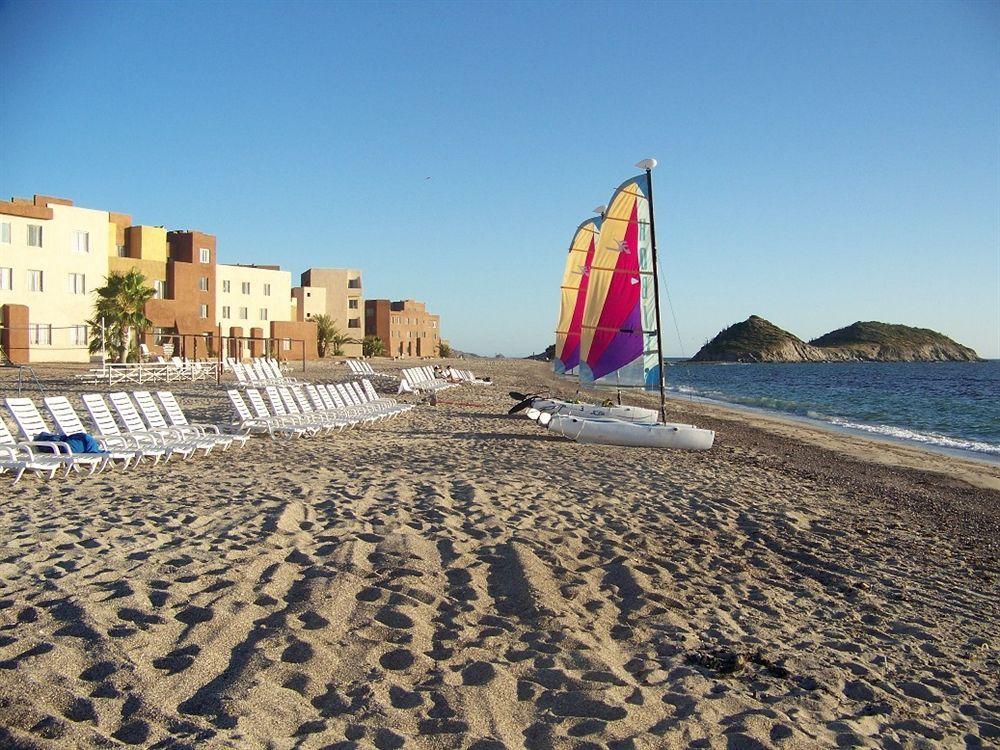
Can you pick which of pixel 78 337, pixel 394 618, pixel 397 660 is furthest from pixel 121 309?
pixel 397 660

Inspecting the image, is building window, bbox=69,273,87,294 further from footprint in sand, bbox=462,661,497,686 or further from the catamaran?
footprint in sand, bbox=462,661,497,686

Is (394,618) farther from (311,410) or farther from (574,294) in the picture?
(574,294)

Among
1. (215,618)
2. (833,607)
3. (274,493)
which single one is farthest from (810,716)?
(274,493)

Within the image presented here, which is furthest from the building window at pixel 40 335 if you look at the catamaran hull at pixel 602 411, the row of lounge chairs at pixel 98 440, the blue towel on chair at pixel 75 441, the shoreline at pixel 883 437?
the shoreline at pixel 883 437

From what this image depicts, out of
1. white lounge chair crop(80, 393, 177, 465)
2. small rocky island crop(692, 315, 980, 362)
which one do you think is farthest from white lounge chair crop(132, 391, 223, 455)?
small rocky island crop(692, 315, 980, 362)

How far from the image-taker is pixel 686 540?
7.37 meters

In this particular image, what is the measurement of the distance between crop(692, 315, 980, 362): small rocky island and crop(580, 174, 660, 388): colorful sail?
486ft

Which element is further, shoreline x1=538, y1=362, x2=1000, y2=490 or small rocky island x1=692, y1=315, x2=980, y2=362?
small rocky island x1=692, y1=315, x2=980, y2=362

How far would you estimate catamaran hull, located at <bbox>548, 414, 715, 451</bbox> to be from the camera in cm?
1463

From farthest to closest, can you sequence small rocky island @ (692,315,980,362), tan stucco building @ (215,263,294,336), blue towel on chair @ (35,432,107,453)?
small rocky island @ (692,315,980,362) → tan stucco building @ (215,263,294,336) → blue towel on chair @ (35,432,107,453)

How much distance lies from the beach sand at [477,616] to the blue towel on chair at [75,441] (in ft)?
1.87

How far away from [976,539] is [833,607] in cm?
406

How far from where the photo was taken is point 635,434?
1469 centimetres

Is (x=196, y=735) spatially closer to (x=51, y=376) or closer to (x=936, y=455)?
(x=936, y=455)
